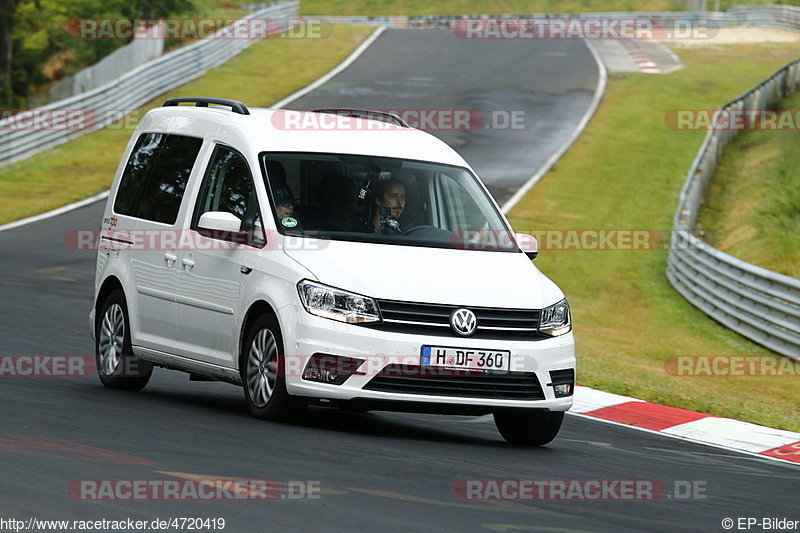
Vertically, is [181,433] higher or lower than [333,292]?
lower

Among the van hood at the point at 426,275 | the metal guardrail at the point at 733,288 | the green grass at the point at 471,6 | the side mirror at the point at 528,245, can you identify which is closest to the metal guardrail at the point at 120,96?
the metal guardrail at the point at 733,288

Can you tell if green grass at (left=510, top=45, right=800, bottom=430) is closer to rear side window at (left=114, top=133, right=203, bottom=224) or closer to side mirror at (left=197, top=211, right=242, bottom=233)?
rear side window at (left=114, top=133, right=203, bottom=224)

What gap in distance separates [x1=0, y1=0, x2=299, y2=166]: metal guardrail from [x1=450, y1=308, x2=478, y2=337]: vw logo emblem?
22664 millimetres

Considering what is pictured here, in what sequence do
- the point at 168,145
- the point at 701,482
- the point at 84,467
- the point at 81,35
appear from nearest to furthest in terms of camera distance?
the point at 84,467, the point at 701,482, the point at 168,145, the point at 81,35

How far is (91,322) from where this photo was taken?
11.1m

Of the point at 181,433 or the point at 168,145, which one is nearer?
the point at 181,433

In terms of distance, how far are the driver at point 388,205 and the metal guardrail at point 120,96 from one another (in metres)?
21.4

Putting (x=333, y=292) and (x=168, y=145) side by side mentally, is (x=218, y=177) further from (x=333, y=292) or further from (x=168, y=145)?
(x=333, y=292)

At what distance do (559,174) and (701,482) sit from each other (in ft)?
77.3

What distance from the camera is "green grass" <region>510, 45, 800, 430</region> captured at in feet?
46.9

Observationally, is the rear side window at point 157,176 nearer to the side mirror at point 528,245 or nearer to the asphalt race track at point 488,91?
the side mirror at point 528,245

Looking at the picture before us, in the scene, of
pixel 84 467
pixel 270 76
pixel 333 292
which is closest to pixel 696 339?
pixel 333 292

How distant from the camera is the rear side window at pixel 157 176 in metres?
10.2

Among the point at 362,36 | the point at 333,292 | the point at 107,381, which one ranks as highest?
the point at 333,292
